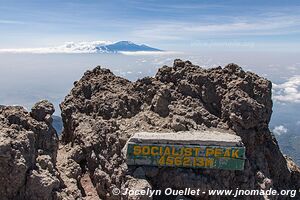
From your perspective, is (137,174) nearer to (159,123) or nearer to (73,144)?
(159,123)

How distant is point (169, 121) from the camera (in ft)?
105

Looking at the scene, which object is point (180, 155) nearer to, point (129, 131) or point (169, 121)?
point (169, 121)

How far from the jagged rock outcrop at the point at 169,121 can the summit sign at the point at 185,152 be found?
1.98 ft

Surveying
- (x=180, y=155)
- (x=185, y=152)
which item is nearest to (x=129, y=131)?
(x=180, y=155)

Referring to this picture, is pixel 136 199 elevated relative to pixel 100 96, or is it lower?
lower

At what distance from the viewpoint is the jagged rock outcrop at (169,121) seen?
28.6m

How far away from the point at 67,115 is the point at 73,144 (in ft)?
11.9

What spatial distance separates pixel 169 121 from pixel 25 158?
42.3 feet

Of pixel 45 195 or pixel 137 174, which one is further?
pixel 137 174

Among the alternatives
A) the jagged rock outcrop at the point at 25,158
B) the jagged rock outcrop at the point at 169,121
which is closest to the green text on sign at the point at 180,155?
the jagged rock outcrop at the point at 169,121

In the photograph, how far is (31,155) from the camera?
78.1 ft

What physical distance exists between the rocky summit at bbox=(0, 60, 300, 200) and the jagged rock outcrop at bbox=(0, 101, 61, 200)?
57 mm

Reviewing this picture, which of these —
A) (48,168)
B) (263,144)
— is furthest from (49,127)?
(263,144)

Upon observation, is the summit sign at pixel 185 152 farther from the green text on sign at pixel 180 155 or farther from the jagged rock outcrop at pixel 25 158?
the jagged rock outcrop at pixel 25 158
